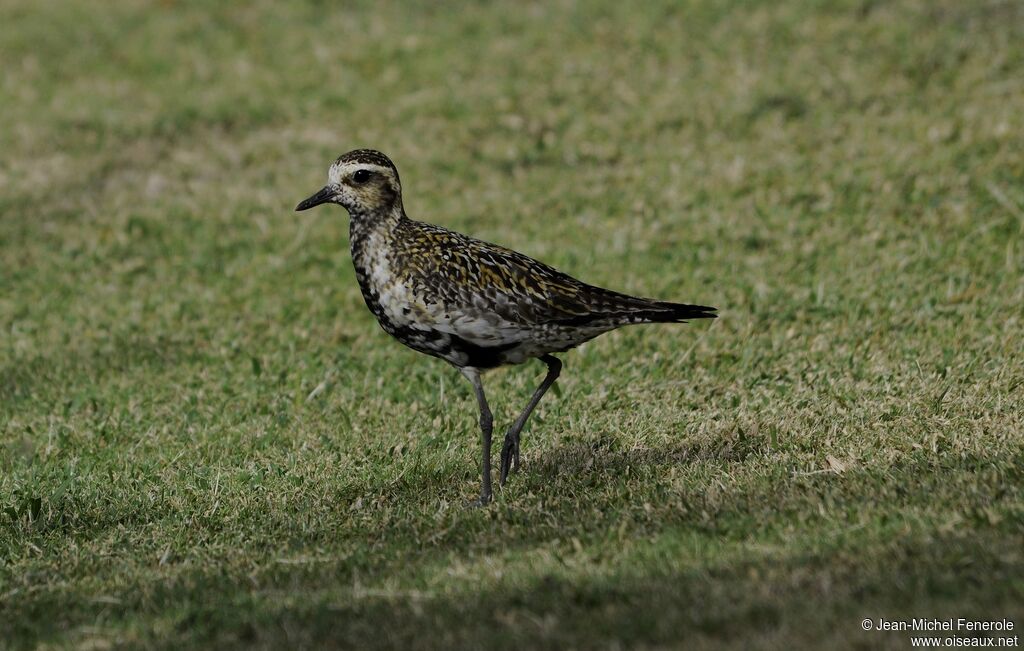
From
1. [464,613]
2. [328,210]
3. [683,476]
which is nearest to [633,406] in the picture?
[683,476]

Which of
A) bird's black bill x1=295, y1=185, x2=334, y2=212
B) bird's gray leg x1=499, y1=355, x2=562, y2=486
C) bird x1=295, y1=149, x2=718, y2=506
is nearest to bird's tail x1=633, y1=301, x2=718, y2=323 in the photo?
bird x1=295, y1=149, x2=718, y2=506

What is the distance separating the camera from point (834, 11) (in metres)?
14.9

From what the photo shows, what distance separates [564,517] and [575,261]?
4.69 meters

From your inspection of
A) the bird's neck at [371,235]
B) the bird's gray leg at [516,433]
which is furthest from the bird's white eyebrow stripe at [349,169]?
the bird's gray leg at [516,433]

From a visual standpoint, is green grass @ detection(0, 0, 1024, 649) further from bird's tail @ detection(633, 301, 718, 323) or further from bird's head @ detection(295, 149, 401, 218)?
bird's head @ detection(295, 149, 401, 218)

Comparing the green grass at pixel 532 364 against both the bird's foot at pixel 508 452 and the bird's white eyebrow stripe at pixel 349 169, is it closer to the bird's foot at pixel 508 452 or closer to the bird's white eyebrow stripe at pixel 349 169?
the bird's foot at pixel 508 452

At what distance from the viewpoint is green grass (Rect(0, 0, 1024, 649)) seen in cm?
543

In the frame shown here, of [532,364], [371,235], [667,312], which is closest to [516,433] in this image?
[667,312]

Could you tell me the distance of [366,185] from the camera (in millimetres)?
7082

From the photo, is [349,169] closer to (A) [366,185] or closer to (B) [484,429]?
(A) [366,185]

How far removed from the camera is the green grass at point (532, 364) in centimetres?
543

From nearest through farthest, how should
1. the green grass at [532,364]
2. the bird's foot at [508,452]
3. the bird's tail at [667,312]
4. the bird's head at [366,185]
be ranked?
the green grass at [532,364] < the bird's tail at [667,312] < the bird's foot at [508,452] < the bird's head at [366,185]

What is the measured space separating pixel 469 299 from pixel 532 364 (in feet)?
8.14

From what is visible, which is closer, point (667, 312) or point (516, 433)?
point (667, 312)
